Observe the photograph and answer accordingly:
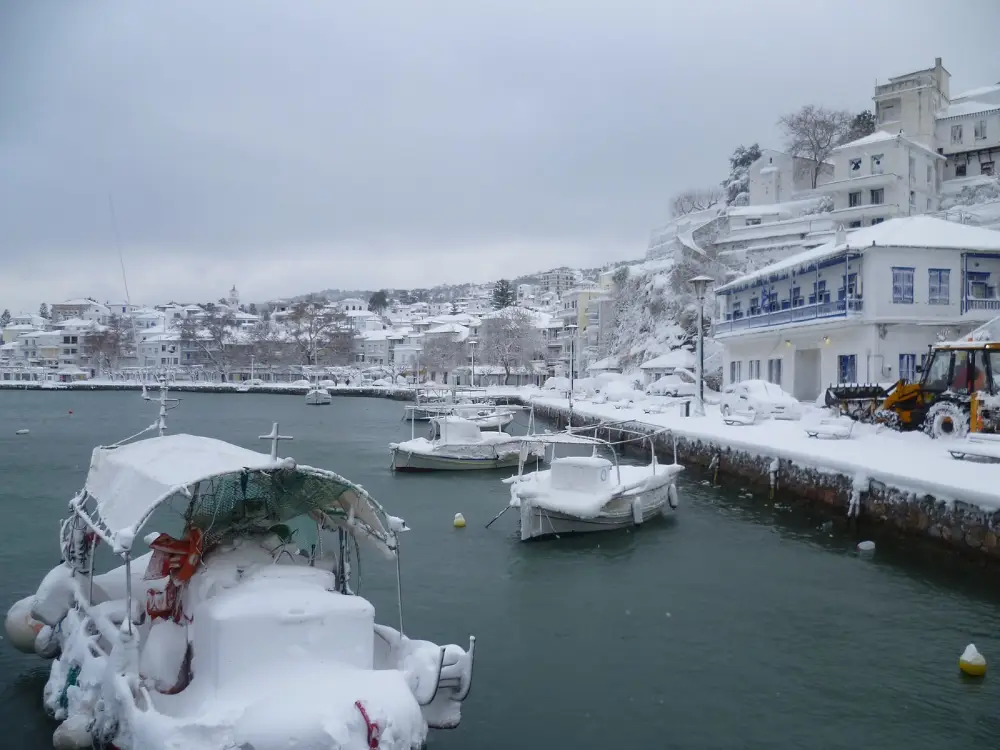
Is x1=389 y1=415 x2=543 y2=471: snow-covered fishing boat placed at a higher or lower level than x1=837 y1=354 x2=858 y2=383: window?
lower

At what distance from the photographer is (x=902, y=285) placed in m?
32.0

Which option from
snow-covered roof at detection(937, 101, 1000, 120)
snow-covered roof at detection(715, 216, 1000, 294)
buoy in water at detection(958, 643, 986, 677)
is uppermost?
snow-covered roof at detection(937, 101, 1000, 120)

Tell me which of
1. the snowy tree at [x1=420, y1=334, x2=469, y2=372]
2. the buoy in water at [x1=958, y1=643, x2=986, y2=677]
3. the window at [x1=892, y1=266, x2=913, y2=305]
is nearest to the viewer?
the buoy in water at [x1=958, y1=643, x2=986, y2=677]

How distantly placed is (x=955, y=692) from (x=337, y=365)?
127 m

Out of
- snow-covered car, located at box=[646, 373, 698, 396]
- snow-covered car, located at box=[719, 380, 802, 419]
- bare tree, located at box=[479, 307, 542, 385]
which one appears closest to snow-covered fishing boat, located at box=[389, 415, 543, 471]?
snow-covered car, located at box=[719, 380, 802, 419]

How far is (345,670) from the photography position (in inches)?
267

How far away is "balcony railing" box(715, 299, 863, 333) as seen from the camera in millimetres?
31812

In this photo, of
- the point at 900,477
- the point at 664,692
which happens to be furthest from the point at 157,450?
the point at 900,477

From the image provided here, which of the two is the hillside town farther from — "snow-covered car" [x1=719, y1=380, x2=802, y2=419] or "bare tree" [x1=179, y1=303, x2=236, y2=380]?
"snow-covered car" [x1=719, y1=380, x2=802, y2=419]

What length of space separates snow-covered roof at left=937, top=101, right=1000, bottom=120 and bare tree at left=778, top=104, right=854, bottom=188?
9248mm

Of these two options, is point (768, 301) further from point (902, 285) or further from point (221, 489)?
point (221, 489)

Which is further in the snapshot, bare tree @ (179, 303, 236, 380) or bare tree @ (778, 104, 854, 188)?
bare tree @ (179, 303, 236, 380)

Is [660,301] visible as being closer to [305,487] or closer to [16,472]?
[16,472]

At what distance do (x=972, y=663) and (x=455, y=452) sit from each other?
861 inches
